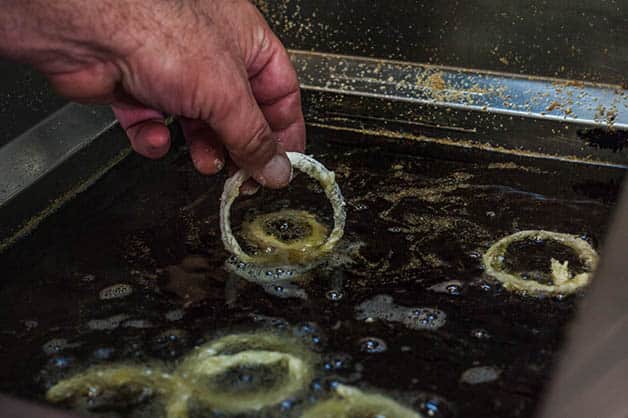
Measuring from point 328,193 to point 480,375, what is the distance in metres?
0.38

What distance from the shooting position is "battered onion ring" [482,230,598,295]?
3.46ft

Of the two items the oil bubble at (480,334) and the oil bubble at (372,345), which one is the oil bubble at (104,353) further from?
the oil bubble at (480,334)

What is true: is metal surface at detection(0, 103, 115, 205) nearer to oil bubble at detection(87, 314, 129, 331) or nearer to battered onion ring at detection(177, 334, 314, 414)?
oil bubble at detection(87, 314, 129, 331)

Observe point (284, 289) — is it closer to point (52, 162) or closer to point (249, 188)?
point (249, 188)

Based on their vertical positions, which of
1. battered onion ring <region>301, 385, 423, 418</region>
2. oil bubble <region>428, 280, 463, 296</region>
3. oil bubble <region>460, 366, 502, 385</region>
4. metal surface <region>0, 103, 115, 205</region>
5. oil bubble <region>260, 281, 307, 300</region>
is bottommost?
oil bubble <region>260, 281, 307, 300</region>

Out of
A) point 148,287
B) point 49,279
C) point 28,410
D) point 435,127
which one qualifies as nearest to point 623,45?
point 435,127

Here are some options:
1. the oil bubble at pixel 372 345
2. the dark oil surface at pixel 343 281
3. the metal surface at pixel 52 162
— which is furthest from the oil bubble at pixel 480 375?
the metal surface at pixel 52 162

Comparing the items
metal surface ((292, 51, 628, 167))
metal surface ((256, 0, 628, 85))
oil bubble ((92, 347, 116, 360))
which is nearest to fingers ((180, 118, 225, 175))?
oil bubble ((92, 347, 116, 360))

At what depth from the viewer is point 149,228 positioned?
1205 mm

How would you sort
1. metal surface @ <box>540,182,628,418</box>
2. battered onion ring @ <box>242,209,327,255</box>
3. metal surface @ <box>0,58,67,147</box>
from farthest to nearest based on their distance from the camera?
1. metal surface @ <box>0,58,67,147</box>
2. battered onion ring @ <box>242,209,327,255</box>
3. metal surface @ <box>540,182,628,418</box>

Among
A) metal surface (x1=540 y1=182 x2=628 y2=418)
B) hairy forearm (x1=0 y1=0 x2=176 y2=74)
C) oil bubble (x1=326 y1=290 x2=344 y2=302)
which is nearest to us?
metal surface (x1=540 y1=182 x2=628 y2=418)

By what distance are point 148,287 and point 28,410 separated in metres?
0.46

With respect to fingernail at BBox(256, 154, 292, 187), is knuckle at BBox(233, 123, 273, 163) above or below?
above

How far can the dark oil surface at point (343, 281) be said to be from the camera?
93cm
